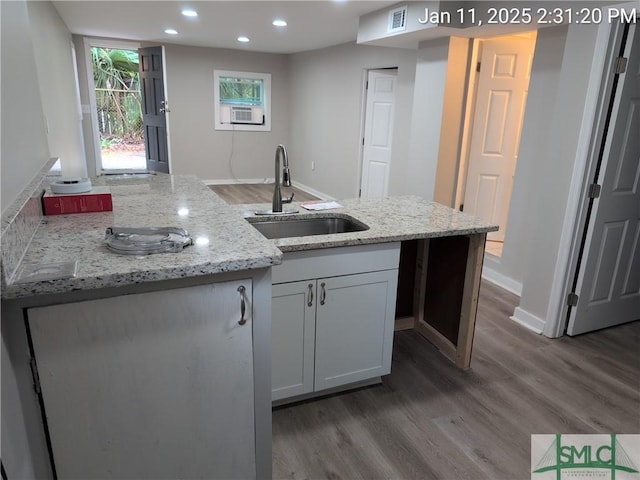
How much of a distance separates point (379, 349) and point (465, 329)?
0.58 m

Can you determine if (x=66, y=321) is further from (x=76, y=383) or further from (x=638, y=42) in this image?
(x=638, y=42)

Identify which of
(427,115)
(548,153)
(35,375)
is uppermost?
(427,115)

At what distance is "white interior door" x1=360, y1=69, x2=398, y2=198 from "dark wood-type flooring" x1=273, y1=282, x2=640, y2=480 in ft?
10.1

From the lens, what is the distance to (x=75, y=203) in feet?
5.65

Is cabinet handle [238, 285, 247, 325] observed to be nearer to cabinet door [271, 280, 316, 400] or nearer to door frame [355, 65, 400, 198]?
cabinet door [271, 280, 316, 400]

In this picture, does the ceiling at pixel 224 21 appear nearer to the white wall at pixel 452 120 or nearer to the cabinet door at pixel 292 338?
the white wall at pixel 452 120

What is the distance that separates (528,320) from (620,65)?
1714mm

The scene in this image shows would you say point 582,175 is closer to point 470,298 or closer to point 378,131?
point 470,298

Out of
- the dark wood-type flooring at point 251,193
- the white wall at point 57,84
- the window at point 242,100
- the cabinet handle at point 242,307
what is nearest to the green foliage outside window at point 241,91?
the window at point 242,100

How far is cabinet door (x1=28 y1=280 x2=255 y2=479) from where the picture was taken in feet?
3.85

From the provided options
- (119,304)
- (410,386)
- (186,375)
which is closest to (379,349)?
(410,386)

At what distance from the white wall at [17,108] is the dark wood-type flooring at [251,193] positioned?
506 cm

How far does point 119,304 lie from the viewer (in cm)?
119

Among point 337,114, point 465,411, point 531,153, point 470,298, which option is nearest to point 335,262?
point 470,298
